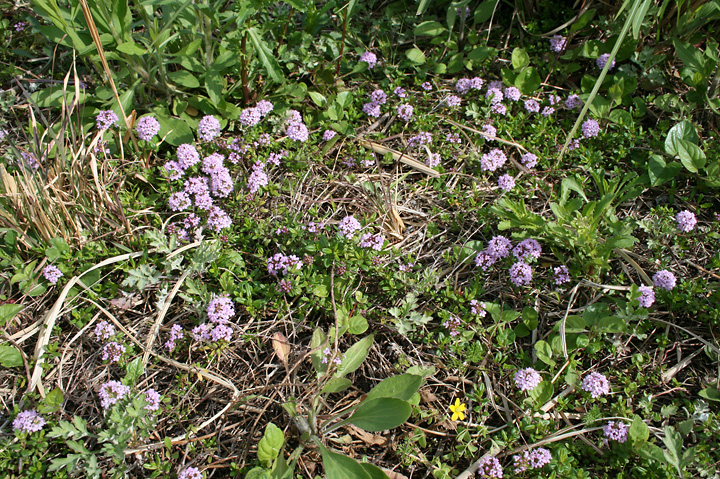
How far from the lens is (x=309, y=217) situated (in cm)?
288

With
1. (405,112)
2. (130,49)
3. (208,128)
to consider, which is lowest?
(405,112)

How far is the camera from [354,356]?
7.54 ft

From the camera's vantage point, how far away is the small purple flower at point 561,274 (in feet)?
8.59

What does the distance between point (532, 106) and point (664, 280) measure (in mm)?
1405

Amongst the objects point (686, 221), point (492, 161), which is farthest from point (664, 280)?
point (492, 161)

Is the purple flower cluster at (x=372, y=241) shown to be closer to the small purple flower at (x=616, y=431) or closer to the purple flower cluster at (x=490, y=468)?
the purple flower cluster at (x=490, y=468)

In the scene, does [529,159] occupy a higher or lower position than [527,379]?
higher

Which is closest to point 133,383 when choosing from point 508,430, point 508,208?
point 508,430

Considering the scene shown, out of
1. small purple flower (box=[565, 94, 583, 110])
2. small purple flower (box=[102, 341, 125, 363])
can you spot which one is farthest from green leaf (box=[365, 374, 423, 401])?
small purple flower (box=[565, 94, 583, 110])

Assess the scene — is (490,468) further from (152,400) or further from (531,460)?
(152,400)

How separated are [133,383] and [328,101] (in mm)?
2119

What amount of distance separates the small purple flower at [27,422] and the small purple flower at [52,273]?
0.66 metres

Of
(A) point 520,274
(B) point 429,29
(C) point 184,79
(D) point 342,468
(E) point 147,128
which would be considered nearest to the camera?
(D) point 342,468

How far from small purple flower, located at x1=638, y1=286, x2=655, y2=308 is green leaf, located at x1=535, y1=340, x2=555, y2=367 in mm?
530
